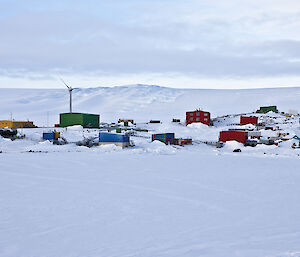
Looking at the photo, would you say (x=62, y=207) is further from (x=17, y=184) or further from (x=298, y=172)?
(x=298, y=172)

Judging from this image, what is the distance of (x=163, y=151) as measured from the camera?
2669 cm

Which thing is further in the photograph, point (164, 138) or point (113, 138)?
point (164, 138)

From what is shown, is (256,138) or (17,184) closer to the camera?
(17,184)

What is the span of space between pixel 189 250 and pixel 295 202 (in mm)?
5645

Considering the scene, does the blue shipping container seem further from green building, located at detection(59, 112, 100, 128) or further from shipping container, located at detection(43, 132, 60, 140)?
green building, located at detection(59, 112, 100, 128)

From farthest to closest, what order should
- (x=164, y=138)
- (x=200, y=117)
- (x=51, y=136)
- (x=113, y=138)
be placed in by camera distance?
(x=200, y=117), (x=164, y=138), (x=51, y=136), (x=113, y=138)

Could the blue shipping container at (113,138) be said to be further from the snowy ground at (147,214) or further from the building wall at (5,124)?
the building wall at (5,124)

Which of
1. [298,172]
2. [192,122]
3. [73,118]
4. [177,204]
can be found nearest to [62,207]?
[177,204]

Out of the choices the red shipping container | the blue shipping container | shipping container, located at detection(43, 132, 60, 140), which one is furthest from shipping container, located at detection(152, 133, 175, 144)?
shipping container, located at detection(43, 132, 60, 140)

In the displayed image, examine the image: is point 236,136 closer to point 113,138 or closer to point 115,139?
point 115,139

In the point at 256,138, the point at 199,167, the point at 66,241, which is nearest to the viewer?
the point at 66,241

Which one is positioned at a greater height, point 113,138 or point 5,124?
point 5,124

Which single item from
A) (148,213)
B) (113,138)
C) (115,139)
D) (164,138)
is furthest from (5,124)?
(148,213)

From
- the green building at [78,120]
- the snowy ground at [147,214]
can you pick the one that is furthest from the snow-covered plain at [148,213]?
the green building at [78,120]
